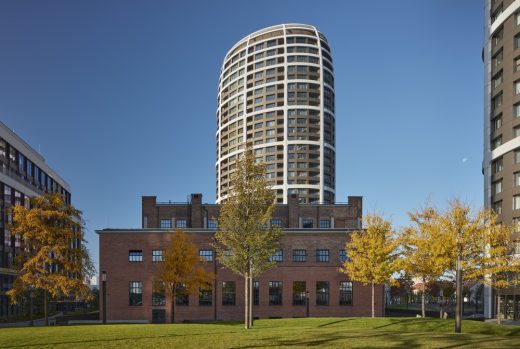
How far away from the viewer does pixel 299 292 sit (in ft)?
172

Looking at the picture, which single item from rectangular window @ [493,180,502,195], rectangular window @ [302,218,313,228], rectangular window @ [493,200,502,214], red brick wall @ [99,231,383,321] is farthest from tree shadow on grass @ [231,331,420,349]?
rectangular window @ [302,218,313,228]

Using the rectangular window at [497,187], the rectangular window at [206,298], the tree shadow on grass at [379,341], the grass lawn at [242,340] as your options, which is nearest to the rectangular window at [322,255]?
the rectangular window at [206,298]

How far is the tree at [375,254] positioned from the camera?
1636 inches

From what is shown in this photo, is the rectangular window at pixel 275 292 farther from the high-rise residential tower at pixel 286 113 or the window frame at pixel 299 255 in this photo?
the high-rise residential tower at pixel 286 113

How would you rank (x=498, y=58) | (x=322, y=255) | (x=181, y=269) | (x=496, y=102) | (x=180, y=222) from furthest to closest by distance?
(x=180, y=222) < (x=498, y=58) < (x=496, y=102) < (x=322, y=255) < (x=181, y=269)

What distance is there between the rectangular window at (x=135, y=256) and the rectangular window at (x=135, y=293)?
259 cm

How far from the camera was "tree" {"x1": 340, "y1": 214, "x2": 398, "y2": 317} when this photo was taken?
136ft

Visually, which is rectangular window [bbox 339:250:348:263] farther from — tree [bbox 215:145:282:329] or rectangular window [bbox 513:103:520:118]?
rectangular window [bbox 513:103:520:118]

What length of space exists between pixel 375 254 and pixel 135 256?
1043 inches

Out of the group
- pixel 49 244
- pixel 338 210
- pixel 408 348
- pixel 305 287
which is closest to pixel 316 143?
pixel 338 210

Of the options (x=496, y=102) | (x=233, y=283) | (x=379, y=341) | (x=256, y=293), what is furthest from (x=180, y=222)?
(x=379, y=341)

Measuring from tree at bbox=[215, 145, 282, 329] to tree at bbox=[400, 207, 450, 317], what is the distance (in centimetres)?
1355

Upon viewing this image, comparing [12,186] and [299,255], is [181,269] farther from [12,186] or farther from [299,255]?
[12,186]

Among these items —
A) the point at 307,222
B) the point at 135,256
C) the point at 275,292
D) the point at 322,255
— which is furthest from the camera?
the point at 307,222
